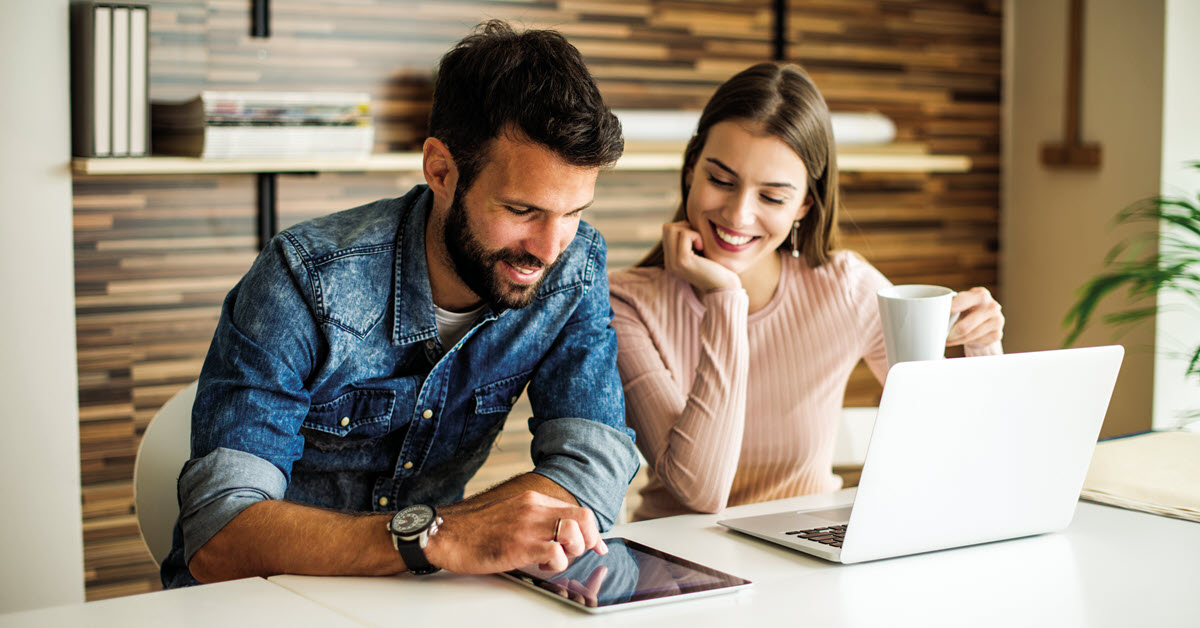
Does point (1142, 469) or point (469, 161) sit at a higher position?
point (469, 161)

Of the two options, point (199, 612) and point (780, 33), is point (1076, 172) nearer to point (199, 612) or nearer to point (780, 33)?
point (780, 33)

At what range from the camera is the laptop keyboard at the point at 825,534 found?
132 cm

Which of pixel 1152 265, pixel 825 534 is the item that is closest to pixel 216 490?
pixel 825 534

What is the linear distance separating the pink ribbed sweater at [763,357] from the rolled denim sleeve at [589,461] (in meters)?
0.24

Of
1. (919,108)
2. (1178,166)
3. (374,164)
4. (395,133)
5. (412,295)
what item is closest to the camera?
(412,295)

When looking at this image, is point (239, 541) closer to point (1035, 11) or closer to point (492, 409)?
point (492, 409)

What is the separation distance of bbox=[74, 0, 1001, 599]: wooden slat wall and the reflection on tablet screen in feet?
5.55

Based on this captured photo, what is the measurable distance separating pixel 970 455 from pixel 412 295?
77 cm

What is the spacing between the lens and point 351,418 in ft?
5.24

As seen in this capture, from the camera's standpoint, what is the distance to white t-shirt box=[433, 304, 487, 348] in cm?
163

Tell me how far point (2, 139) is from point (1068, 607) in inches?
86.9

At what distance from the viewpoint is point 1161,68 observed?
10.2ft

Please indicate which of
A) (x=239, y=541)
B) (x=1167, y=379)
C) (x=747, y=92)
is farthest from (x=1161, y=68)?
(x=239, y=541)

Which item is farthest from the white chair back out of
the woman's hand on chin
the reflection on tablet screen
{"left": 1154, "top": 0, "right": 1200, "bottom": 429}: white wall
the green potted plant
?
{"left": 1154, "top": 0, "right": 1200, "bottom": 429}: white wall
